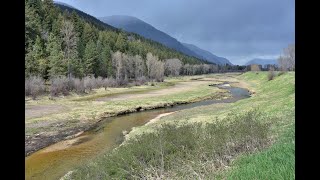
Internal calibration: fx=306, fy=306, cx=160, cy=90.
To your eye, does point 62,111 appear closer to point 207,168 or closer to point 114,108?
point 114,108

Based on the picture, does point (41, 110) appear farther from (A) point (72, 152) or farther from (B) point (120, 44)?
(B) point (120, 44)

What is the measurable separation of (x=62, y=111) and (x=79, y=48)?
55.9 meters

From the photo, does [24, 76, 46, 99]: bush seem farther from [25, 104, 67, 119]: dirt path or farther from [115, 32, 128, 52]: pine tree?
[115, 32, 128, 52]: pine tree

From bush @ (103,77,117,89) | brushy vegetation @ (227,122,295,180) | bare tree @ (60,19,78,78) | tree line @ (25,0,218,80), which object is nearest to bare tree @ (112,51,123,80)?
tree line @ (25,0,218,80)

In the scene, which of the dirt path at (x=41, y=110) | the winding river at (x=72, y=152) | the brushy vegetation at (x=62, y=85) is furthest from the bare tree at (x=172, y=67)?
the winding river at (x=72, y=152)

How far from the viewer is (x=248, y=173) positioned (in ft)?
27.6

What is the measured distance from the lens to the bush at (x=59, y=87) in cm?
6089

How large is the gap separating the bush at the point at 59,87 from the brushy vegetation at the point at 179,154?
49.3 m

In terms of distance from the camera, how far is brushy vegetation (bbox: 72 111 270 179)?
42.3 feet

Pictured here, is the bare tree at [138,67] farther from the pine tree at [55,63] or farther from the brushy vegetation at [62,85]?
the pine tree at [55,63]

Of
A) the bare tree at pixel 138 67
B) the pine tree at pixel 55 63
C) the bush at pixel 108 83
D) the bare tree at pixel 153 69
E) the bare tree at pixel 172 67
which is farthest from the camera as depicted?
the bare tree at pixel 172 67

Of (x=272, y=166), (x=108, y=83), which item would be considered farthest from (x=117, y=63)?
(x=272, y=166)

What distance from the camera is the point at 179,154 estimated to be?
46.1ft
